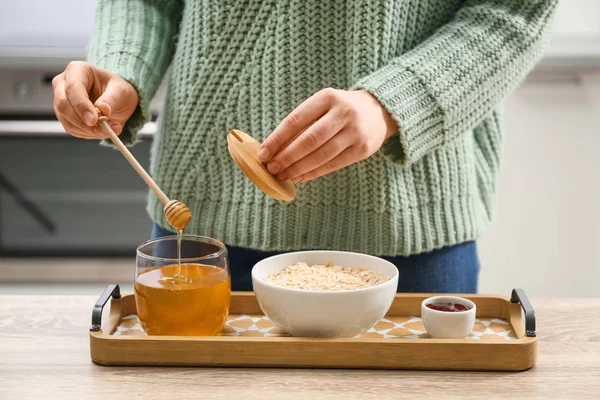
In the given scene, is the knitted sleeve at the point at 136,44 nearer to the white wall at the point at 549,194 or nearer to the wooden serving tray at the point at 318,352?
the wooden serving tray at the point at 318,352

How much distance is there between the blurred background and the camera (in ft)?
6.53

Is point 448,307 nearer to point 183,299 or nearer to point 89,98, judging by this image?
point 183,299

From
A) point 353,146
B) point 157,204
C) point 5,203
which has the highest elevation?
point 353,146

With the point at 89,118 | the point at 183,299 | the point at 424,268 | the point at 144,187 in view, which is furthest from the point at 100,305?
the point at 144,187

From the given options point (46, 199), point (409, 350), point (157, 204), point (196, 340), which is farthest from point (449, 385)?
point (46, 199)

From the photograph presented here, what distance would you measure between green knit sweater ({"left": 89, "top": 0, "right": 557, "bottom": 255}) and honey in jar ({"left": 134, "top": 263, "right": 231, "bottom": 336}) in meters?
0.20

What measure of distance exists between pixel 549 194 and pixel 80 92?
1434 mm

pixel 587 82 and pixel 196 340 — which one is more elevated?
pixel 587 82

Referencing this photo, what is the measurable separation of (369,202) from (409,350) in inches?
10.5

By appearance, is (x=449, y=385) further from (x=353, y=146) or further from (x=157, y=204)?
(x=157, y=204)

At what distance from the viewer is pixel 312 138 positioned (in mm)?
826

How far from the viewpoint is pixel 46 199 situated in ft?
6.72

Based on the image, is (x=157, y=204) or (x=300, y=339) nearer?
(x=300, y=339)

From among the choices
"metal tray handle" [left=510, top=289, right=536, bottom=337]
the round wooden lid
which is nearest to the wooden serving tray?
"metal tray handle" [left=510, top=289, right=536, bottom=337]
